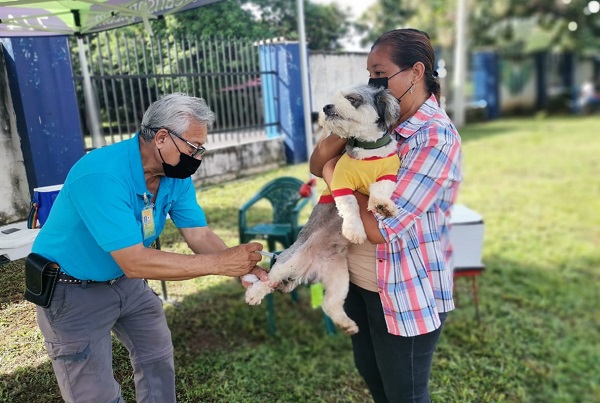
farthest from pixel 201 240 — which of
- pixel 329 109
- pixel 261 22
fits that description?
pixel 261 22

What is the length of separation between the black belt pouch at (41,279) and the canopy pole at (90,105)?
116cm

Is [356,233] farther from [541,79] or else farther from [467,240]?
[541,79]

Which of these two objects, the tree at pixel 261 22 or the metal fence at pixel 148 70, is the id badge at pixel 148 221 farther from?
the tree at pixel 261 22

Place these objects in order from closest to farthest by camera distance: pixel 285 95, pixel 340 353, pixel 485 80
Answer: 1. pixel 285 95
2. pixel 340 353
3. pixel 485 80

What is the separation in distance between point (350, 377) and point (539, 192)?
6.19 metres

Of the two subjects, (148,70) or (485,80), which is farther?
(485,80)

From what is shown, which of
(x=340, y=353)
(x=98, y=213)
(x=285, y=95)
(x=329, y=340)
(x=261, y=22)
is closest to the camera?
(x=98, y=213)

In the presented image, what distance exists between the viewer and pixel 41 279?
72.0 inches

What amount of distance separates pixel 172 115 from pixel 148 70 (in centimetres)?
127

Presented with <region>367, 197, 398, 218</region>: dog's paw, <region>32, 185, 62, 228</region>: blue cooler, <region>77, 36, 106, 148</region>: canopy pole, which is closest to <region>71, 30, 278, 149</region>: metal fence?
<region>77, 36, 106, 148</region>: canopy pole

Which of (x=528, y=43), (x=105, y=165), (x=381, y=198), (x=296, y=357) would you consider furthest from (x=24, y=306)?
(x=528, y=43)

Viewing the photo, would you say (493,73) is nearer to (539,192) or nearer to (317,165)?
(539,192)

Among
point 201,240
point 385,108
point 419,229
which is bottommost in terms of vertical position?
point 201,240

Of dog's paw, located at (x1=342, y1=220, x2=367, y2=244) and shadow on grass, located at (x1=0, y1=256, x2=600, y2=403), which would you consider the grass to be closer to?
shadow on grass, located at (x1=0, y1=256, x2=600, y2=403)
